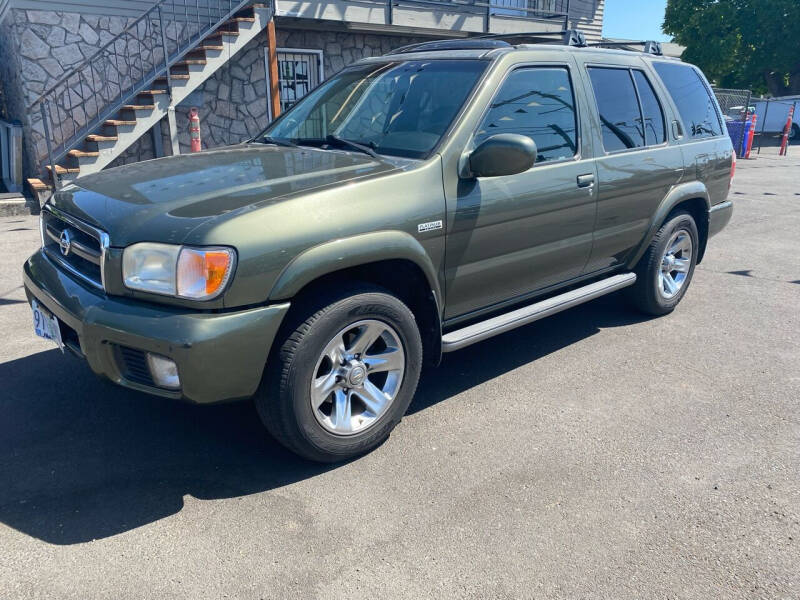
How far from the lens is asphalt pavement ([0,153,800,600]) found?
8.08 feet

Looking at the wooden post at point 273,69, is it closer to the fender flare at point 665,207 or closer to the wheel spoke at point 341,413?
the fender flare at point 665,207

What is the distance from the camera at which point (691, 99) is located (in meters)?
5.23

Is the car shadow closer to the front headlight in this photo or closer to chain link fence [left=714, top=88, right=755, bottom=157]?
the front headlight

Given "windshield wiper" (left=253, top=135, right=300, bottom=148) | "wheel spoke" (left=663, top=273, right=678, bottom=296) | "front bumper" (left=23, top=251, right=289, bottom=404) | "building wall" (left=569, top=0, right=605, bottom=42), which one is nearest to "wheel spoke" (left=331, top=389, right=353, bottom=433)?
"front bumper" (left=23, top=251, right=289, bottom=404)

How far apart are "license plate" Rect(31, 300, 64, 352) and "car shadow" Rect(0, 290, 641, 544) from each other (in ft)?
1.71

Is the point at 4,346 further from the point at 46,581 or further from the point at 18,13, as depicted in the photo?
the point at 18,13

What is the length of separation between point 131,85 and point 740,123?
1730 cm

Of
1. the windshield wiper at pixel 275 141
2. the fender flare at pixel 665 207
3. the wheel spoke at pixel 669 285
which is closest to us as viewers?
the windshield wiper at pixel 275 141

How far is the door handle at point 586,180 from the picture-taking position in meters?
4.04

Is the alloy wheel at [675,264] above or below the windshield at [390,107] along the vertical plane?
below

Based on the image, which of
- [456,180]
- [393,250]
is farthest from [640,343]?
[393,250]

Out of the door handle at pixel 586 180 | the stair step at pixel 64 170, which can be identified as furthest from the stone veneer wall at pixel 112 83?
the door handle at pixel 586 180

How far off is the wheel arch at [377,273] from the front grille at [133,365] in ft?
1.88

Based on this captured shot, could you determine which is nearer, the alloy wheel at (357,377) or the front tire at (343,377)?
the front tire at (343,377)
